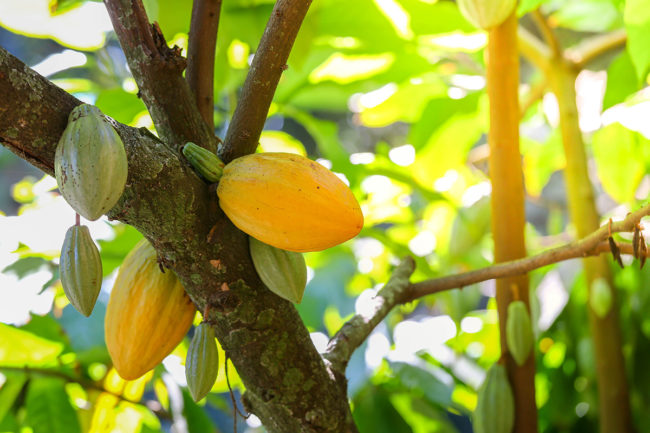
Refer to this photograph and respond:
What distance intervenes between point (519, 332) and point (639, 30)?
0.32m

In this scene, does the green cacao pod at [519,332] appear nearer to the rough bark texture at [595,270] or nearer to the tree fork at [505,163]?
the tree fork at [505,163]

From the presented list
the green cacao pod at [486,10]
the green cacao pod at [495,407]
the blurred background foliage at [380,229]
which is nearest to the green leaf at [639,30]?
the blurred background foliage at [380,229]

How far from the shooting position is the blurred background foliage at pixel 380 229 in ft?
2.46

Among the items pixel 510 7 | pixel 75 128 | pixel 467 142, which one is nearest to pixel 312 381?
pixel 75 128

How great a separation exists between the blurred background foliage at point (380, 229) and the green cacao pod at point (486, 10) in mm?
57

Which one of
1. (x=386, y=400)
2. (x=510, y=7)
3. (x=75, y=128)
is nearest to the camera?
(x=75, y=128)

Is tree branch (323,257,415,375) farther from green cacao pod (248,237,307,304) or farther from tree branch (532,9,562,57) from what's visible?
tree branch (532,9,562,57)

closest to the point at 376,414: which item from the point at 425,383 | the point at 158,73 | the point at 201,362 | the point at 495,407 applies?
the point at 425,383

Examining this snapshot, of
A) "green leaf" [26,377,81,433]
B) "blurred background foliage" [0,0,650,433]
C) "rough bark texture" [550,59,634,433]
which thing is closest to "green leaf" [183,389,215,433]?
"blurred background foliage" [0,0,650,433]

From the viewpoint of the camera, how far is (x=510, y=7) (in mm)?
632

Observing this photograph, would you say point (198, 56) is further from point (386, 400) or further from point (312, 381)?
point (386, 400)

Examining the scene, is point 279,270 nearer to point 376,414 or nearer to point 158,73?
point 158,73

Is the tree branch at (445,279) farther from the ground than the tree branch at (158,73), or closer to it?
closer to it

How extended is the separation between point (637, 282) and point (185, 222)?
70 cm
